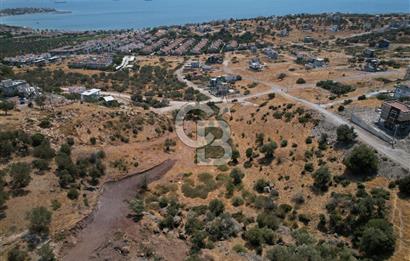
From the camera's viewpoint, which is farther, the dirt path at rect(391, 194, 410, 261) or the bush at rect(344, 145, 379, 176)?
the bush at rect(344, 145, 379, 176)

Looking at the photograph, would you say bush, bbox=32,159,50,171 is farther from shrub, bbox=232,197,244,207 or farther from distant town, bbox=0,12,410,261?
shrub, bbox=232,197,244,207

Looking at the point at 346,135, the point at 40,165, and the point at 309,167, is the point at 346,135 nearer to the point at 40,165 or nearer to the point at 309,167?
the point at 309,167

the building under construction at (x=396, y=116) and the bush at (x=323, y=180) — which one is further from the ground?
the building under construction at (x=396, y=116)

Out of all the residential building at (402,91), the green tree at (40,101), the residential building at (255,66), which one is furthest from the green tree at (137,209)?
the residential building at (255,66)

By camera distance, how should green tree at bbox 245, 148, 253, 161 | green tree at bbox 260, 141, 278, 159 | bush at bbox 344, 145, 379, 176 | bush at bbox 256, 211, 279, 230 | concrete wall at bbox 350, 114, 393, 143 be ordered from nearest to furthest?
bush at bbox 256, 211, 279, 230
bush at bbox 344, 145, 379, 176
concrete wall at bbox 350, 114, 393, 143
green tree at bbox 260, 141, 278, 159
green tree at bbox 245, 148, 253, 161

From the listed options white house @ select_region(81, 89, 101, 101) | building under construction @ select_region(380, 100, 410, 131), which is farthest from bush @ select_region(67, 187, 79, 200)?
building under construction @ select_region(380, 100, 410, 131)

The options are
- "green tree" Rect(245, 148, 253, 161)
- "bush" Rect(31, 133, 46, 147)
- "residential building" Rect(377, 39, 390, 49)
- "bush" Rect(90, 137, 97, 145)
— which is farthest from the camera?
"residential building" Rect(377, 39, 390, 49)

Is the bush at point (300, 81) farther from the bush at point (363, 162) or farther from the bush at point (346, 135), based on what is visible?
the bush at point (363, 162)

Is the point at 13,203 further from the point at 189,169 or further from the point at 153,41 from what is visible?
the point at 153,41
